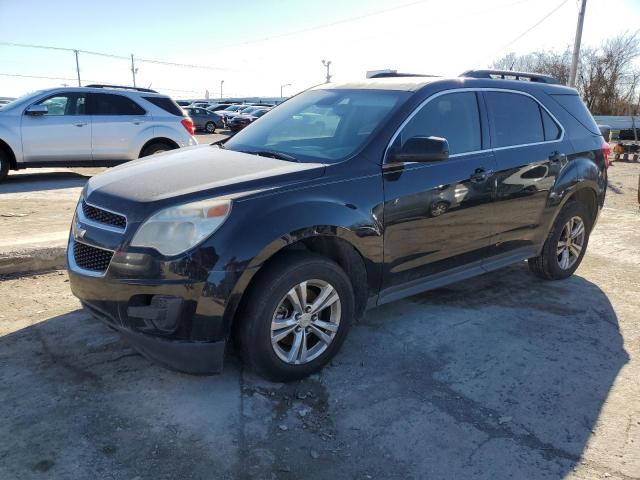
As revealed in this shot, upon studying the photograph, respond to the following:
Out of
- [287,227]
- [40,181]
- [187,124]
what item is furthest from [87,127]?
[287,227]

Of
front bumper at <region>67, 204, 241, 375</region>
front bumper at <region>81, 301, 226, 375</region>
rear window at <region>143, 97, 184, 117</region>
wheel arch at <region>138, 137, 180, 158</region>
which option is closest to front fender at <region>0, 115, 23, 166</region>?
wheel arch at <region>138, 137, 180, 158</region>

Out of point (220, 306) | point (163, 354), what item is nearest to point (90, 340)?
point (163, 354)

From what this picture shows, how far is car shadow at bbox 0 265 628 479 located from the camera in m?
2.62

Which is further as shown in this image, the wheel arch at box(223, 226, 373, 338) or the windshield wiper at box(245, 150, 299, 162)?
the windshield wiper at box(245, 150, 299, 162)

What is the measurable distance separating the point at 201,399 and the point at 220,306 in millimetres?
612

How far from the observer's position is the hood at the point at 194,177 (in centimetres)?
304

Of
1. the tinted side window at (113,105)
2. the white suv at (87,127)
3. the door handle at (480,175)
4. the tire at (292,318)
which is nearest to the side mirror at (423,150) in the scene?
the door handle at (480,175)

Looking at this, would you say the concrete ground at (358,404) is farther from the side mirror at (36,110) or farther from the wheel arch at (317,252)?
the side mirror at (36,110)

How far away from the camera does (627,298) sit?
16.4 ft

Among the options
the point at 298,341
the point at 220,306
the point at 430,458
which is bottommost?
the point at 430,458

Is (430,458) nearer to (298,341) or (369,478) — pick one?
(369,478)

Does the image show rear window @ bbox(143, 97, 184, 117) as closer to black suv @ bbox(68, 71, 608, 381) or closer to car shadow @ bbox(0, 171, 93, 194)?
car shadow @ bbox(0, 171, 93, 194)

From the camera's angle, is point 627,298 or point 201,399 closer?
point 201,399

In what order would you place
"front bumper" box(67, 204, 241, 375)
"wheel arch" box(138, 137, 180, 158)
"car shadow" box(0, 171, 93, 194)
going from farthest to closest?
"wheel arch" box(138, 137, 180, 158) → "car shadow" box(0, 171, 93, 194) → "front bumper" box(67, 204, 241, 375)
